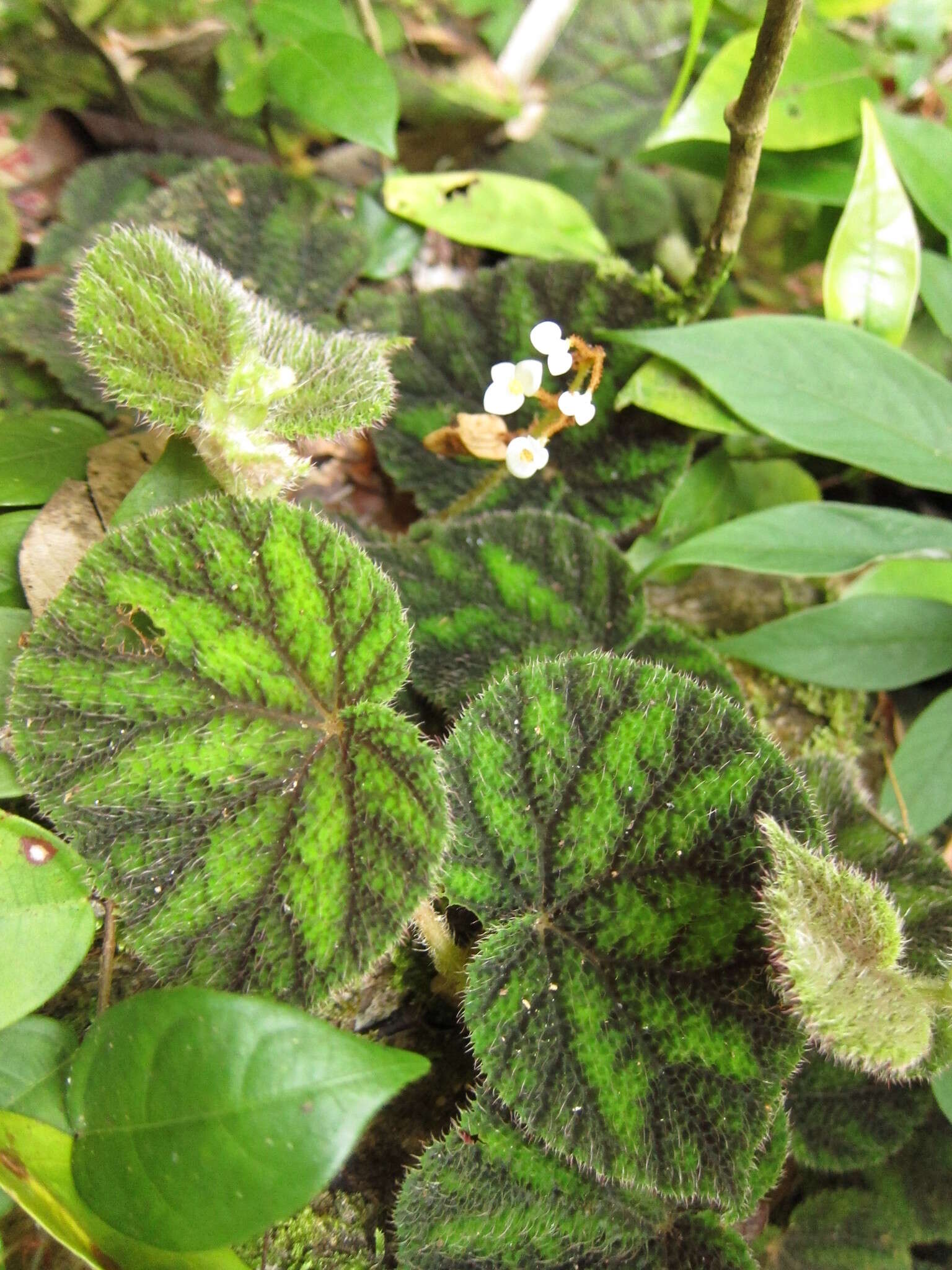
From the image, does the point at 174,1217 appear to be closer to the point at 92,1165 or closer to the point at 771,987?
the point at 92,1165

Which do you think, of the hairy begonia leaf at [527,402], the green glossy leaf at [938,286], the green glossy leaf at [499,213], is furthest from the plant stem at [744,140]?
the green glossy leaf at [938,286]

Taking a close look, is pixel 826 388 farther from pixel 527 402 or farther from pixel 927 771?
pixel 927 771

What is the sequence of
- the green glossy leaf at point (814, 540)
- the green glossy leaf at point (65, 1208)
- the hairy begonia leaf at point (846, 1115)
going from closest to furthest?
the green glossy leaf at point (65, 1208), the hairy begonia leaf at point (846, 1115), the green glossy leaf at point (814, 540)

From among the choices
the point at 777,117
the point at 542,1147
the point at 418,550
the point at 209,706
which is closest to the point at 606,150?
the point at 777,117

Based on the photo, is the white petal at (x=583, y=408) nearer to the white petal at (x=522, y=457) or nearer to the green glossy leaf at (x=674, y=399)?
the white petal at (x=522, y=457)

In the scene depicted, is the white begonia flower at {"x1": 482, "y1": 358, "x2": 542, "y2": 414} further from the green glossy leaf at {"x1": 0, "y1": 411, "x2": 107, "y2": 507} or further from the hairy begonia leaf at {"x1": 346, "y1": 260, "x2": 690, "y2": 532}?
the green glossy leaf at {"x1": 0, "y1": 411, "x2": 107, "y2": 507}

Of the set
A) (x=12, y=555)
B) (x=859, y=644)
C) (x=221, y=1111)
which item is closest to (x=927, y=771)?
(x=859, y=644)

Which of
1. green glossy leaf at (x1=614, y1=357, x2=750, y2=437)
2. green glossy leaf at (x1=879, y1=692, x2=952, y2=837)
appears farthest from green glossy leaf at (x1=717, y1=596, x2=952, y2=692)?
green glossy leaf at (x1=614, y1=357, x2=750, y2=437)
